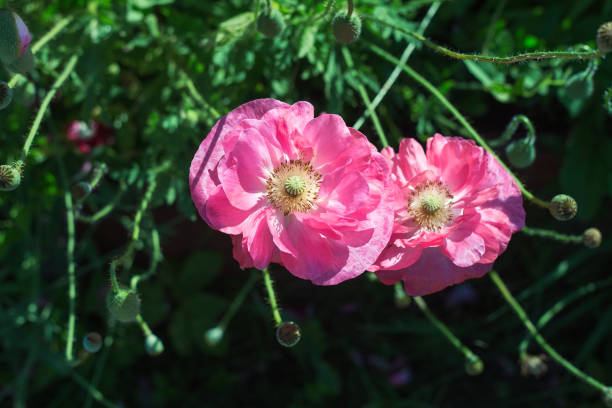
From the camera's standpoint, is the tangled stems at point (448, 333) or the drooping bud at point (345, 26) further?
the tangled stems at point (448, 333)

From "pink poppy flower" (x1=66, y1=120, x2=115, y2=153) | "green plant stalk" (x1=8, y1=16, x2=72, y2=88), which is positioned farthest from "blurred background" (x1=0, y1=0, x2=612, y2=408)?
"green plant stalk" (x1=8, y1=16, x2=72, y2=88)

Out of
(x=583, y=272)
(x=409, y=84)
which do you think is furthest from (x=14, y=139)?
(x=583, y=272)

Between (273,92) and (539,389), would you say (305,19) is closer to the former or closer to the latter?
(273,92)

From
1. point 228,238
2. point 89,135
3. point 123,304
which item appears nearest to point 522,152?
point 123,304

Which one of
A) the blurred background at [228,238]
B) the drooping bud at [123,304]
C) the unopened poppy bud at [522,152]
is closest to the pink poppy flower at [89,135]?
the blurred background at [228,238]

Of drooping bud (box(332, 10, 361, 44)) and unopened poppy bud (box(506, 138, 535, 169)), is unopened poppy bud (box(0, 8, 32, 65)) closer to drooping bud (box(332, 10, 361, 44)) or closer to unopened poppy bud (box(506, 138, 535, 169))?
drooping bud (box(332, 10, 361, 44))

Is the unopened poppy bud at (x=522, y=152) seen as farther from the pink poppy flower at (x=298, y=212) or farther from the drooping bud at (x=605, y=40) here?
the pink poppy flower at (x=298, y=212)

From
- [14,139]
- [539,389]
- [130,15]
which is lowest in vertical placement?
[539,389]
